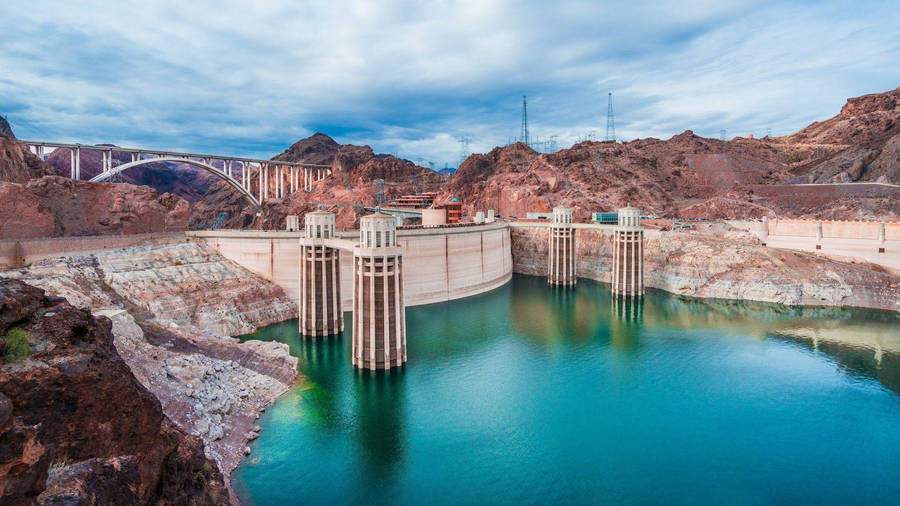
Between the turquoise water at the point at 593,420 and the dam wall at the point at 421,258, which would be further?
the dam wall at the point at 421,258

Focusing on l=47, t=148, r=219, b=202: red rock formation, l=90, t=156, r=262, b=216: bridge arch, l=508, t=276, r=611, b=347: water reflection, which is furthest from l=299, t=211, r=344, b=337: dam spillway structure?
l=47, t=148, r=219, b=202: red rock formation

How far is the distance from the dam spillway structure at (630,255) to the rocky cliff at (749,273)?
6271mm

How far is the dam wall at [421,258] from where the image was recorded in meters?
51.9

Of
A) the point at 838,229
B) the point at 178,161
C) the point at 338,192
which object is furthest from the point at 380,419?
the point at 338,192

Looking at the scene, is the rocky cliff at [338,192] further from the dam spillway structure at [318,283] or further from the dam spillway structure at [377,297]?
the dam spillway structure at [377,297]

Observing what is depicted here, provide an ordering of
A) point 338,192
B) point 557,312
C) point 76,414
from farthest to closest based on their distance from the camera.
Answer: point 338,192, point 557,312, point 76,414

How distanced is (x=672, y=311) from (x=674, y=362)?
64.9 ft

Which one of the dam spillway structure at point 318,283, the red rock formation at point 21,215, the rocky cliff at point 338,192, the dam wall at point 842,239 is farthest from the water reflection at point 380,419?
the rocky cliff at point 338,192

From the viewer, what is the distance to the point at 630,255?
6594cm

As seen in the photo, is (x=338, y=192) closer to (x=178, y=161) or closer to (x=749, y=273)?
(x=178, y=161)

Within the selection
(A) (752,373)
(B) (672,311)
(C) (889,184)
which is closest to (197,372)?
(A) (752,373)

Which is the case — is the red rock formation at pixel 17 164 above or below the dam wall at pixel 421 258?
above

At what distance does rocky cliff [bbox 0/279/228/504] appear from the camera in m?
8.34

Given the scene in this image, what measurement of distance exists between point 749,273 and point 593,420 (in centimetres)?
4406
